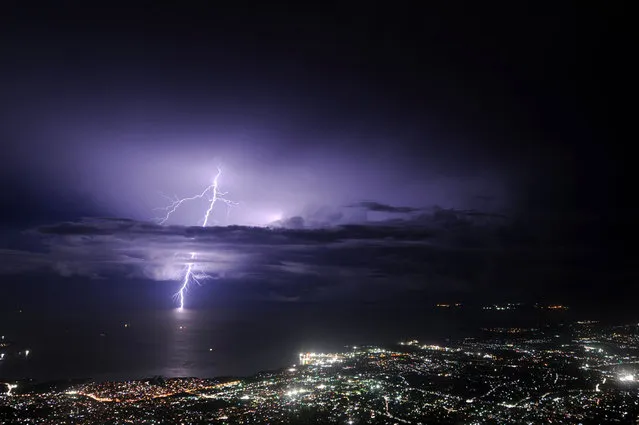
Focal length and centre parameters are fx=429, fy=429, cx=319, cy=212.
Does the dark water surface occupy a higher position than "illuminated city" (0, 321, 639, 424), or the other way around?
"illuminated city" (0, 321, 639, 424)

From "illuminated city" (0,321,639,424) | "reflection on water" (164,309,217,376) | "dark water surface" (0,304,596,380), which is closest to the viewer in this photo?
"illuminated city" (0,321,639,424)

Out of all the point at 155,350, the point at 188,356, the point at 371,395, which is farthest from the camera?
the point at 155,350

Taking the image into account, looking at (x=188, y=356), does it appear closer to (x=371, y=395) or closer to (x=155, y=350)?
(x=155, y=350)

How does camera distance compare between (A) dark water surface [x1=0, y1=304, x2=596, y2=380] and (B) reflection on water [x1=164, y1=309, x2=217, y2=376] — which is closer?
(B) reflection on water [x1=164, y1=309, x2=217, y2=376]

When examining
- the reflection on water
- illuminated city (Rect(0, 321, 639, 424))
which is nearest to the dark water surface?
the reflection on water

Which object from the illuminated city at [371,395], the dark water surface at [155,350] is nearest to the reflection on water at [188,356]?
the dark water surface at [155,350]

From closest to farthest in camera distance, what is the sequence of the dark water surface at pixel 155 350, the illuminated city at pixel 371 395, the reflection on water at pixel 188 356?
the illuminated city at pixel 371 395 < the reflection on water at pixel 188 356 < the dark water surface at pixel 155 350

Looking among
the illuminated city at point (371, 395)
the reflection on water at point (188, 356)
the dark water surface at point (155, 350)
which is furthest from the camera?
the dark water surface at point (155, 350)

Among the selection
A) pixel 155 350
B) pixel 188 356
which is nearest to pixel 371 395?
pixel 188 356

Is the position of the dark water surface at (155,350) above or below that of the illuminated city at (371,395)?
below

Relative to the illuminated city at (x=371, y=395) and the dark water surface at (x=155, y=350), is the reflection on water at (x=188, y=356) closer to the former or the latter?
the dark water surface at (x=155, y=350)

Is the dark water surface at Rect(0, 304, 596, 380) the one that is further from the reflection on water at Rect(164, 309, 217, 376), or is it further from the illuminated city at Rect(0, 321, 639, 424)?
the illuminated city at Rect(0, 321, 639, 424)

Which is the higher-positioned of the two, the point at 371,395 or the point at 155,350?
the point at 371,395
